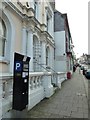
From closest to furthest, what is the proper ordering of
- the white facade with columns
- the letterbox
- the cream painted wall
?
the letterbox → the white facade with columns → the cream painted wall

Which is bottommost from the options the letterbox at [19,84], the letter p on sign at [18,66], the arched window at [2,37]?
the letterbox at [19,84]

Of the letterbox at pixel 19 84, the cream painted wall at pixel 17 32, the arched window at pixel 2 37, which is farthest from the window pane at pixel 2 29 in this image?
the letterbox at pixel 19 84

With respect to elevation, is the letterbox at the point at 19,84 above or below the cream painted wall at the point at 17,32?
below

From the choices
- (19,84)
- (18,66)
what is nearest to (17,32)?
(18,66)

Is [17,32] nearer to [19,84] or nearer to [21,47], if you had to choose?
[21,47]

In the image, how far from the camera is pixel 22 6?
9844 millimetres

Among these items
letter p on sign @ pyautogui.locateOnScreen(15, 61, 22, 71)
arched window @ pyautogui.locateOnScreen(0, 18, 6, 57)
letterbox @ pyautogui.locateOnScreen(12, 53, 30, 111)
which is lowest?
letterbox @ pyautogui.locateOnScreen(12, 53, 30, 111)

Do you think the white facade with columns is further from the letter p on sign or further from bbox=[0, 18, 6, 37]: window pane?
the letter p on sign

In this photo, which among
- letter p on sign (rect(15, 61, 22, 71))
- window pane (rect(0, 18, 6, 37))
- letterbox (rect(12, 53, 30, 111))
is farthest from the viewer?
window pane (rect(0, 18, 6, 37))

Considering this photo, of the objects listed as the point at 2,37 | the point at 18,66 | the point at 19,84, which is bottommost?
the point at 19,84

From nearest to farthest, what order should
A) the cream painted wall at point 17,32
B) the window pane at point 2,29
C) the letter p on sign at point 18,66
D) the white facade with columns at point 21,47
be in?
the letter p on sign at point 18,66
the white facade with columns at point 21,47
the window pane at point 2,29
the cream painted wall at point 17,32

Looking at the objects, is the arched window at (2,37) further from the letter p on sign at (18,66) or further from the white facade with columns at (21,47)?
the letter p on sign at (18,66)

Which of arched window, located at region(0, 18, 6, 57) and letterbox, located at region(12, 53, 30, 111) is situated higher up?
arched window, located at region(0, 18, 6, 57)

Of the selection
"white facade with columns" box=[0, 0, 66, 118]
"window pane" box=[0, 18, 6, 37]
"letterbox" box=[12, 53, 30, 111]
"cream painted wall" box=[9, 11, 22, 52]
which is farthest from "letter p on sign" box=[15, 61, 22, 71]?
"cream painted wall" box=[9, 11, 22, 52]
